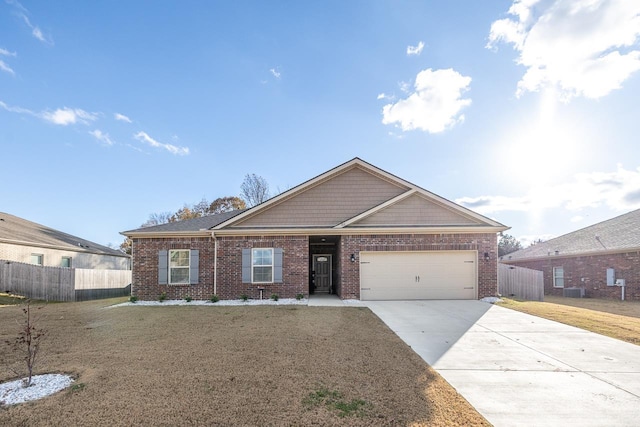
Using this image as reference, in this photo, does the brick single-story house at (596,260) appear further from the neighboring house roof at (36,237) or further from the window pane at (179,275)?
the neighboring house roof at (36,237)

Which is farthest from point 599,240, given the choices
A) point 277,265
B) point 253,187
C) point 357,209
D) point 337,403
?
point 253,187

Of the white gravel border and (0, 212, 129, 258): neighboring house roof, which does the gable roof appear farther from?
(0, 212, 129, 258): neighboring house roof

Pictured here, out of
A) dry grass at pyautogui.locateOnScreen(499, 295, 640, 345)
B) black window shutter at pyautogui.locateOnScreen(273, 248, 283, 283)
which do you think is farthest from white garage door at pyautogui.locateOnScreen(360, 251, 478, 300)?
black window shutter at pyautogui.locateOnScreen(273, 248, 283, 283)

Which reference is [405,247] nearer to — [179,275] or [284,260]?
[284,260]

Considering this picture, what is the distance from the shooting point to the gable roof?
13.0m

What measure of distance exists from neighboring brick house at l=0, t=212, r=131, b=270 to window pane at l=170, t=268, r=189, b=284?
34.1ft

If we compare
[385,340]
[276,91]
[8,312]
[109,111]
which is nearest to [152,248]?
[8,312]

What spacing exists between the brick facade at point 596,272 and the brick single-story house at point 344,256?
759 centimetres

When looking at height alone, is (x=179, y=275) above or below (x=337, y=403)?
above

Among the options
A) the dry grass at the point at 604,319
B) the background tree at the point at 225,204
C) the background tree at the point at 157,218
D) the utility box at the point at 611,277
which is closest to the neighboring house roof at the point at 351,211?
the dry grass at the point at 604,319

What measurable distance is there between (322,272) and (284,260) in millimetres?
4194

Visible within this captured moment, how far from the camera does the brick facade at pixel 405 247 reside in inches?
508

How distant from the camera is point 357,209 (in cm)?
1392

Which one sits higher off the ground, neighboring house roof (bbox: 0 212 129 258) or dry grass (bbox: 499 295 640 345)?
neighboring house roof (bbox: 0 212 129 258)
